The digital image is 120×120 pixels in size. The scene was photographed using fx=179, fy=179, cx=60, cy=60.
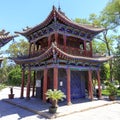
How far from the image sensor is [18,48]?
38781 mm

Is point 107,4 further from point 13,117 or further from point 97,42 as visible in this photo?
point 13,117

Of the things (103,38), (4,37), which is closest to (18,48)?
(103,38)

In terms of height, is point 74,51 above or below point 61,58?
above

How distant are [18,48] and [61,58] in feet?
87.0

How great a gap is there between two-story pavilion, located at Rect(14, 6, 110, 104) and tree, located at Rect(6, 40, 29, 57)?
19.5 meters

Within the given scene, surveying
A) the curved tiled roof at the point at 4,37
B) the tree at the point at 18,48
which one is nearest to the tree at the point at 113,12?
the curved tiled roof at the point at 4,37

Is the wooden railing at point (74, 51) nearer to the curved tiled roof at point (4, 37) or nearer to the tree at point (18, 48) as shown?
the curved tiled roof at point (4, 37)

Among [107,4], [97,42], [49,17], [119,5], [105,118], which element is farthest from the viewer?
[97,42]

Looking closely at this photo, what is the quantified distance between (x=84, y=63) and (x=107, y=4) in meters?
13.1

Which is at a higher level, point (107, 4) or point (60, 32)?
point (107, 4)

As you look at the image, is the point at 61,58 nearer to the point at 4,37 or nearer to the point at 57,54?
the point at 57,54

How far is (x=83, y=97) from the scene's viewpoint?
57.9ft

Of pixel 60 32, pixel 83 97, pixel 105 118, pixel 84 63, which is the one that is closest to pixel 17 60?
pixel 60 32

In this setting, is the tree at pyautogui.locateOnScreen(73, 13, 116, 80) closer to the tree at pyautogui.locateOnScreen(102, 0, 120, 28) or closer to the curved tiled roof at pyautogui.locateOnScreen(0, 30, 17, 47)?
the tree at pyautogui.locateOnScreen(102, 0, 120, 28)
